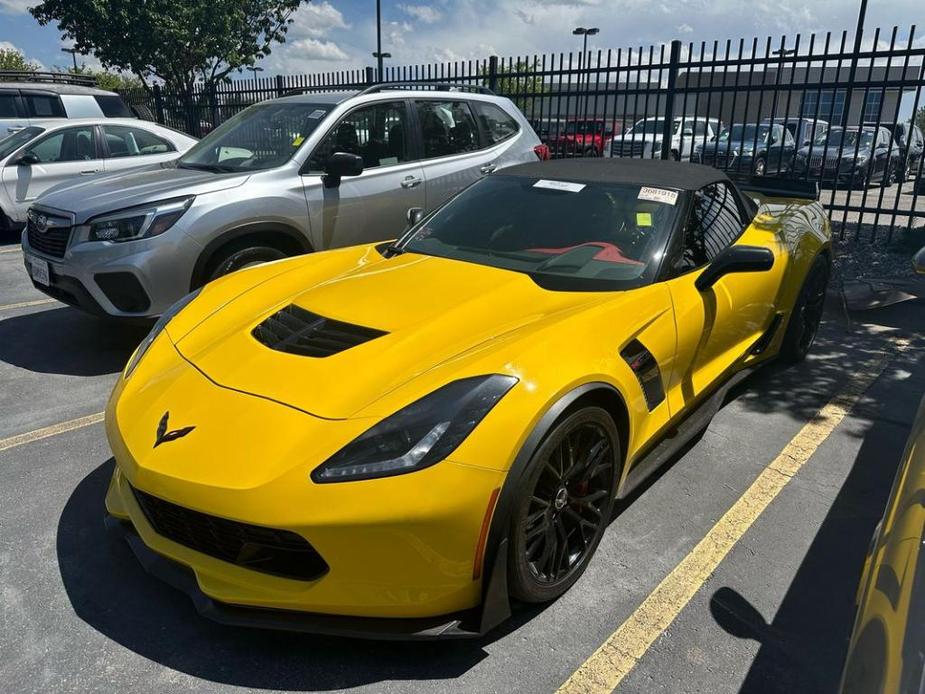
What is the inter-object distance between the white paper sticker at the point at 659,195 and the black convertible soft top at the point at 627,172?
52mm

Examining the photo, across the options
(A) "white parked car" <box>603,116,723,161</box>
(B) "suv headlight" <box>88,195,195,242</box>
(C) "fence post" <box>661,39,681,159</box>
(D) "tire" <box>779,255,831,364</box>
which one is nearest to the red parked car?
(A) "white parked car" <box>603,116,723,161</box>

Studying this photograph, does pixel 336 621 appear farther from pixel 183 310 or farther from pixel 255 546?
pixel 183 310

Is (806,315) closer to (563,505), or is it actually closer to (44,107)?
(563,505)

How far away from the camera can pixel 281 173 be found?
16.5 feet

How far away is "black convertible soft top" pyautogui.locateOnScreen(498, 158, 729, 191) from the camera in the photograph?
137 inches

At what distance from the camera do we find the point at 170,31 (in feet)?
65.5

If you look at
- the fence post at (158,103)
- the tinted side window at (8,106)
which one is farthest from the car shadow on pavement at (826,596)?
the fence post at (158,103)

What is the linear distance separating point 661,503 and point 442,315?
138 centimetres

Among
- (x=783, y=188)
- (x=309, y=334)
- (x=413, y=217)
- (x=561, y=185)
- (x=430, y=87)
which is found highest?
(x=430, y=87)

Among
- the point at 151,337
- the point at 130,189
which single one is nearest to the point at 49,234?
the point at 130,189

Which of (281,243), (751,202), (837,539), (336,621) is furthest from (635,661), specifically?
(281,243)

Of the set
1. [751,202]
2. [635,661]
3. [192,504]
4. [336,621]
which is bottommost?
[635,661]

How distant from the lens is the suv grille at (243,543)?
1935 mm

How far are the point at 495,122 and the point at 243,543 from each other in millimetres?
5440
